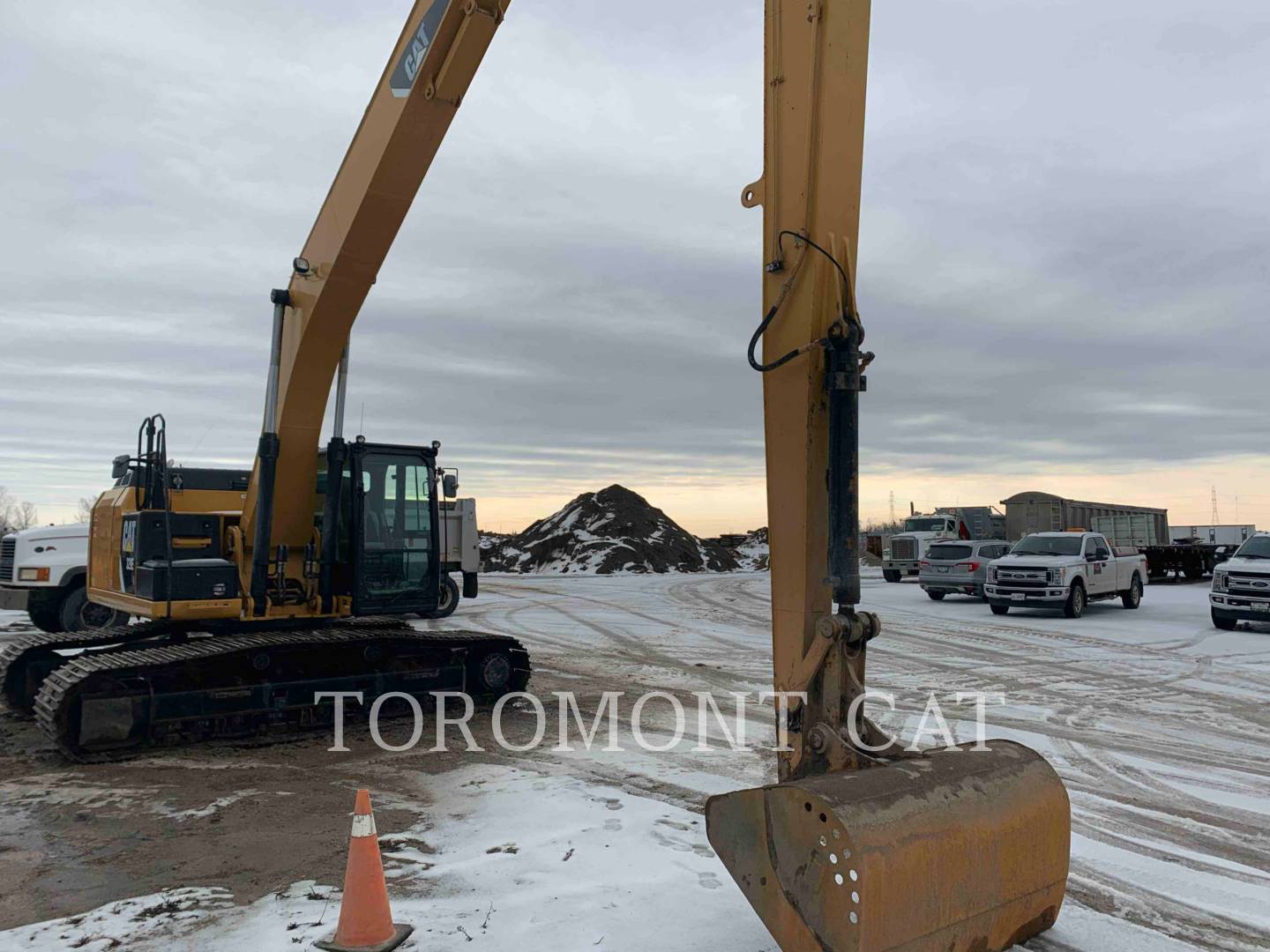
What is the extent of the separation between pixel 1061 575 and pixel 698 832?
16063mm

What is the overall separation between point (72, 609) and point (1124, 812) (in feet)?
48.2

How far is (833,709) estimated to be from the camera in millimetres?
4207

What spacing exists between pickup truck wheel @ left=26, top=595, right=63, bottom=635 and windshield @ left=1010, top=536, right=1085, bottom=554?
716 inches

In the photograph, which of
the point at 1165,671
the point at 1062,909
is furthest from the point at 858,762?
the point at 1165,671

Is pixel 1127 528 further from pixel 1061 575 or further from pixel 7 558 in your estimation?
pixel 7 558

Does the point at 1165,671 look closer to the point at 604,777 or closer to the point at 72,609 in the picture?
the point at 604,777

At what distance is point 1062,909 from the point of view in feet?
14.9

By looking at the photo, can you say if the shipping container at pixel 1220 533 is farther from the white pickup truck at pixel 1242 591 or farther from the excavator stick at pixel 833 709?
the excavator stick at pixel 833 709

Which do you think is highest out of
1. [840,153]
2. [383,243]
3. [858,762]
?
[383,243]

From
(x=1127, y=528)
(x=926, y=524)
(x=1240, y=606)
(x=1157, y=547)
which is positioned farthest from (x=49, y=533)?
(x=1127, y=528)

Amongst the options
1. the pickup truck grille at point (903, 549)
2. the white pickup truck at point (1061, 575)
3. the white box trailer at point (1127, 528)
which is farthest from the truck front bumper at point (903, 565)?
the white pickup truck at point (1061, 575)

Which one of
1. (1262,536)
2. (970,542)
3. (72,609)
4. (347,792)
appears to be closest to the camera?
(347,792)

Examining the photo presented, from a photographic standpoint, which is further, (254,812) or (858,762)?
(254,812)

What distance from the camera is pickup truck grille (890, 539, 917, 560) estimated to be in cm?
3084
